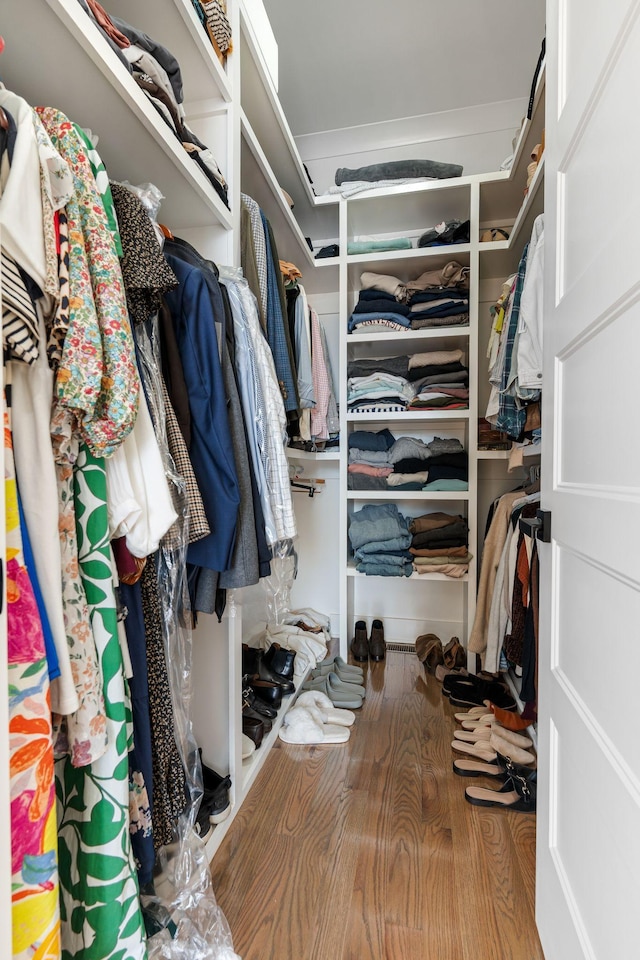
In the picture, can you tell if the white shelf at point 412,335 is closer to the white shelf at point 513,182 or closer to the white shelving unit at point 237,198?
the white shelving unit at point 237,198

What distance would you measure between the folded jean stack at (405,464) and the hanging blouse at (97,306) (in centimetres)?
172

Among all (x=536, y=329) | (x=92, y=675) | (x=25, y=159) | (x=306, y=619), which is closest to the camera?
(x=25, y=159)

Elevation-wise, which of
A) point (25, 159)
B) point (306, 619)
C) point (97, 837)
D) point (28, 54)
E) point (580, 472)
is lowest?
point (306, 619)

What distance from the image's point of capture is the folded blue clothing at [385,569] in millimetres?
2191

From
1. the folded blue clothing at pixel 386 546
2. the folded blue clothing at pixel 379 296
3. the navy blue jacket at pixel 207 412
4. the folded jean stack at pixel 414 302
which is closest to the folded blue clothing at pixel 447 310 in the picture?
the folded jean stack at pixel 414 302

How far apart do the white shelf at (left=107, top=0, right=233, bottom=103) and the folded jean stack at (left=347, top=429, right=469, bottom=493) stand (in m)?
1.47

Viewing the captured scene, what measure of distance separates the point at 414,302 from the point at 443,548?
1192mm

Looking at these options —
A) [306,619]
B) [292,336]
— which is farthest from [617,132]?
[306,619]

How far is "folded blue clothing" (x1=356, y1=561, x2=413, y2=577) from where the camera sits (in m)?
2.19

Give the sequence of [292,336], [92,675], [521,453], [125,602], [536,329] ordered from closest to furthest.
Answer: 1. [92,675]
2. [125,602]
3. [536,329]
4. [521,453]
5. [292,336]

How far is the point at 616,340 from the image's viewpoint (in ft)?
2.17

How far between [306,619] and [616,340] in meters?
2.13

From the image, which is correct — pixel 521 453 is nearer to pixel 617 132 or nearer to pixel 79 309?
pixel 617 132

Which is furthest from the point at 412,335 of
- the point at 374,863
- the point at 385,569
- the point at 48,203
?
the point at 374,863
